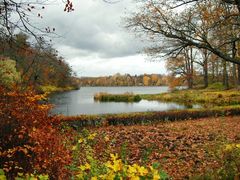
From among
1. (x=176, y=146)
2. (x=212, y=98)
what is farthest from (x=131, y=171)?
(x=212, y=98)

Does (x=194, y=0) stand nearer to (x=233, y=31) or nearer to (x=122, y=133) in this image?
(x=233, y=31)

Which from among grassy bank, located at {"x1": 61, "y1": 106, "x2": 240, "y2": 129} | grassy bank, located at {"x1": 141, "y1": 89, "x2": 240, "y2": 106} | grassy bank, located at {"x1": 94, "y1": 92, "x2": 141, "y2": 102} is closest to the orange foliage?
grassy bank, located at {"x1": 61, "y1": 106, "x2": 240, "y2": 129}

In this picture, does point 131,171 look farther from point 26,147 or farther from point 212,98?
point 212,98

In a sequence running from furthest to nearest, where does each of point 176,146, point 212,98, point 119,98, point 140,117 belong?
point 119,98 → point 212,98 → point 140,117 → point 176,146

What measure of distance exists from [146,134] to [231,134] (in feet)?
9.72

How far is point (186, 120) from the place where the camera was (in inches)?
739

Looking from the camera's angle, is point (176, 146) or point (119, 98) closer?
point (176, 146)

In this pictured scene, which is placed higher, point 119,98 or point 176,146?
point 119,98

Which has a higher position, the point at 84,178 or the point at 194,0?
the point at 194,0

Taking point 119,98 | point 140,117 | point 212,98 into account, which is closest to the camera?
point 140,117

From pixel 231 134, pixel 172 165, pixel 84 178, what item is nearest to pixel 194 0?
pixel 231 134

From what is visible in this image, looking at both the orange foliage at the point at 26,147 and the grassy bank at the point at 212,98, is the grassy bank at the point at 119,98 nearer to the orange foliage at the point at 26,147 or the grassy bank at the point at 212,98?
the grassy bank at the point at 212,98

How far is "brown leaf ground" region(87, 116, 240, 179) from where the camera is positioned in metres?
8.47

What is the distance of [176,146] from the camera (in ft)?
35.5
